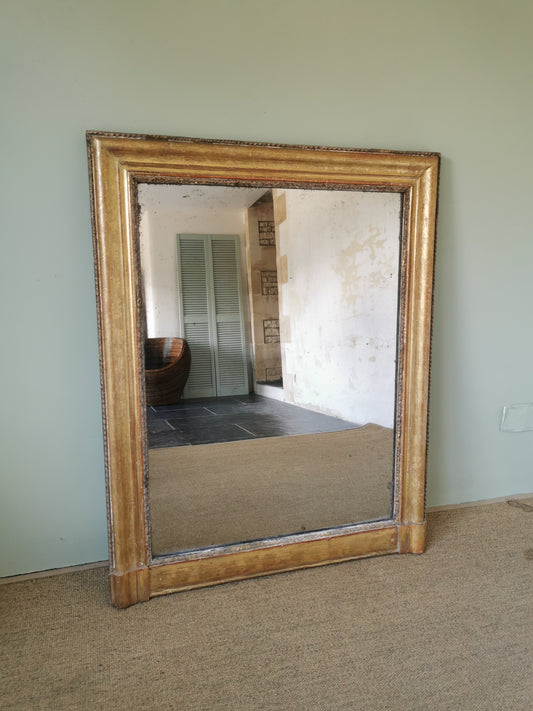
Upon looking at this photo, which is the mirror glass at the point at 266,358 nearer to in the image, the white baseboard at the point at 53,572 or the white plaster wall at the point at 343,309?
the white plaster wall at the point at 343,309

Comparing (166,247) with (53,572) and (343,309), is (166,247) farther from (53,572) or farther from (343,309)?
(53,572)

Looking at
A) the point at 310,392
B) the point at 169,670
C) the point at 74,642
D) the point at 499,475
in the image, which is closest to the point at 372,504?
the point at 310,392

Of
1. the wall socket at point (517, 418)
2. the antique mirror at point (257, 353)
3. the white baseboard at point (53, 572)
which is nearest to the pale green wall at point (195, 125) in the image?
the white baseboard at point (53, 572)

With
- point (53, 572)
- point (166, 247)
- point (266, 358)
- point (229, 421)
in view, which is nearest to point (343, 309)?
point (266, 358)

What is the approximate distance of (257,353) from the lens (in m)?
2.03

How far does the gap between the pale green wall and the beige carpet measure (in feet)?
1.31

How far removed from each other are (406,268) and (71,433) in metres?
1.38

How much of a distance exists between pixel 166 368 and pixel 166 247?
43 cm

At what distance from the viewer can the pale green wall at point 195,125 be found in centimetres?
170

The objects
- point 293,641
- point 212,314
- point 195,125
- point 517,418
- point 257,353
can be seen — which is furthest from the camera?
point 517,418

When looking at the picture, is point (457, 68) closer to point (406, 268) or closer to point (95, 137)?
point (406, 268)

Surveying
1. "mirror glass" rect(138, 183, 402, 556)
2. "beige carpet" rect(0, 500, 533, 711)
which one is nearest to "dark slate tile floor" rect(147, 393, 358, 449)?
"mirror glass" rect(138, 183, 402, 556)

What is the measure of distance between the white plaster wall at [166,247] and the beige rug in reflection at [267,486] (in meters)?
0.47

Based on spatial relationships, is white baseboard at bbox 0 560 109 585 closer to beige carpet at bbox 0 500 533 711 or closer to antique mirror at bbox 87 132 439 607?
beige carpet at bbox 0 500 533 711
